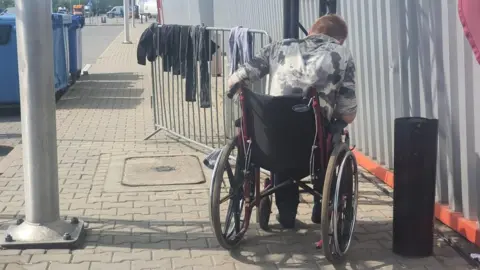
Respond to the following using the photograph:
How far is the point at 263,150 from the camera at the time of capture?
4539 mm

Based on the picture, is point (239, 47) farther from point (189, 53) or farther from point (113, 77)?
point (113, 77)

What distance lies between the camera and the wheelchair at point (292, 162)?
437 cm

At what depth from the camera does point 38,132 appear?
15.6 feet

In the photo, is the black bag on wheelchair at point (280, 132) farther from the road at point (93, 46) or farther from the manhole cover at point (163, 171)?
the road at point (93, 46)

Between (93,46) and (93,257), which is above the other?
(93,46)

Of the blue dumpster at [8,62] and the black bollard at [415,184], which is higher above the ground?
the blue dumpster at [8,62]

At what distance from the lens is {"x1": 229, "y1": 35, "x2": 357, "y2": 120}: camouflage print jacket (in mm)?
4516

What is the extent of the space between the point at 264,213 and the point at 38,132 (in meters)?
1.71

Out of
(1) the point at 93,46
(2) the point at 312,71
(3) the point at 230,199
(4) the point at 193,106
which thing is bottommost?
(3) the point at 230,199

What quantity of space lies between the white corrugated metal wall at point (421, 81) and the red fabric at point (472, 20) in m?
0.79

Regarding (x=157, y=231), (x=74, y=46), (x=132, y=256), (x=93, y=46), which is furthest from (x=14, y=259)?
(x=93, y=46)

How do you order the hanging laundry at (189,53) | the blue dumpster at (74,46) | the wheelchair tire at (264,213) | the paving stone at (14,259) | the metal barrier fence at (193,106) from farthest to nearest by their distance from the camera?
the blue dumpster at (74,46), the metal barrier fence at (193,106), the hanging laundry at (189,53), the wheelchair tire at (264,213), the paving stone at (14,259)

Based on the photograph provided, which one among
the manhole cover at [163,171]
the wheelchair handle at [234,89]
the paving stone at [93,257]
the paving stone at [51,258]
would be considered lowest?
the paving stone at [93,257]

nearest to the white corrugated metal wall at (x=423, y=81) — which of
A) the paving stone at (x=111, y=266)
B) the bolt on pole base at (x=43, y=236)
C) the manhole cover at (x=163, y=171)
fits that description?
the manhole cover at (x=163, y=171)
